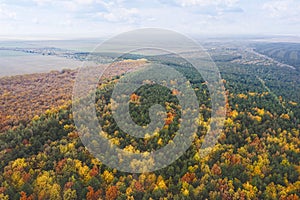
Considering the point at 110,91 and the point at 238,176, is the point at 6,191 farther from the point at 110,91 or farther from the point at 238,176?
the point at 110,91

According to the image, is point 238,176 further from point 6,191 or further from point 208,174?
point 6,191

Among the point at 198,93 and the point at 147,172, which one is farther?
the point at 198,93

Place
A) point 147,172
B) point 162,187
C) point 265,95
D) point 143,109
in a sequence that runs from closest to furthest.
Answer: point 162,187 < point 147,172 < point 143,109 < point 265,95

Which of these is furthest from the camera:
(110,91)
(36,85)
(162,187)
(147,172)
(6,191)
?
(36,85)

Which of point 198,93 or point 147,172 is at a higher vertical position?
point 198,93

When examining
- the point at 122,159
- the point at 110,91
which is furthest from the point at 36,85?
the point at 122,159

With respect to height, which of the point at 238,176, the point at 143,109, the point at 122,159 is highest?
the point at 143,109
